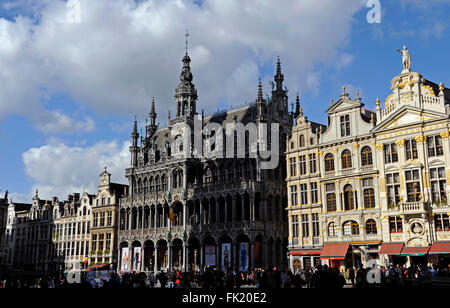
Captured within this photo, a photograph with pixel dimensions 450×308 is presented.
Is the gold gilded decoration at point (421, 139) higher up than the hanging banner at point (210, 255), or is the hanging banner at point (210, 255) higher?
the gold gilded decoration at point (421, 139)

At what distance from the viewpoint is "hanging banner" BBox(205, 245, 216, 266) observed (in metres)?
55.5

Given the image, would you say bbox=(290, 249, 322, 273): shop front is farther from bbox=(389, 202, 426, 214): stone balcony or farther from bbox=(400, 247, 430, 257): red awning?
bbox=(389, 202, 426, 214): stone balcony

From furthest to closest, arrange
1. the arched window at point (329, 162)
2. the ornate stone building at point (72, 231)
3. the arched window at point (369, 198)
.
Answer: the ornate stone building at point (72, 231)
the arched window at point (329, 162)
the arched window at point (369, 198)

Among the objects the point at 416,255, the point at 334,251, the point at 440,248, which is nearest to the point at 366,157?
the point at 334,251

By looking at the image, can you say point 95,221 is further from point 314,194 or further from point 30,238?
point 314,194

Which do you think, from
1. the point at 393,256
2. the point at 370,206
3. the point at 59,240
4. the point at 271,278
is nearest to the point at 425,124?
the point at 370,206

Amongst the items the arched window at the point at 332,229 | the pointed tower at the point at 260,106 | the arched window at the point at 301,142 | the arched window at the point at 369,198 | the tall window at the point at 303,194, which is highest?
the pointed tower at the point at 260,106

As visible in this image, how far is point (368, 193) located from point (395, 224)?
12.5 ft

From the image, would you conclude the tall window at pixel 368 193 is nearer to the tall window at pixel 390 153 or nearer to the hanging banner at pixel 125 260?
the tall window at pixel 390 153

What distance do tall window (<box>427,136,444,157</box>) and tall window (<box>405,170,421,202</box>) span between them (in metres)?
1.92

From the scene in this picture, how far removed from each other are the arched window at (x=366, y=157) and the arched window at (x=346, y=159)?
1263mm

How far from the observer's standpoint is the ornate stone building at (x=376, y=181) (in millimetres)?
39750

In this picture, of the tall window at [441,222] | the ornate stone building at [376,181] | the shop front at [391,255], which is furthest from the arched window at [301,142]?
the tall window at [441,222]

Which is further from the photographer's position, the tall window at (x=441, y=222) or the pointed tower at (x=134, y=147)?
the pointed tower at (x=134, y=147)
